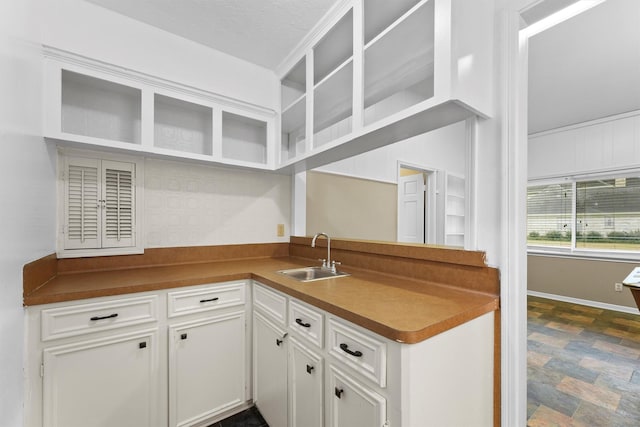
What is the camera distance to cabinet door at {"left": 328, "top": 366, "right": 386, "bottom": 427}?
927 millimetres

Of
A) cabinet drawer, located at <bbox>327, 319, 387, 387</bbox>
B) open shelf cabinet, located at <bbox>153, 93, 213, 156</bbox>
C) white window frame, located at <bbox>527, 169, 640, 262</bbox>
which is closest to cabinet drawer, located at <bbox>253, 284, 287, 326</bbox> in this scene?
cabinet drawer, located at <bbox>327, 319, 387, 387</bbox>

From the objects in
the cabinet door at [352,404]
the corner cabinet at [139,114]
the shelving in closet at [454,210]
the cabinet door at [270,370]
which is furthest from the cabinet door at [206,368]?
the shelving in closet at [454,210]

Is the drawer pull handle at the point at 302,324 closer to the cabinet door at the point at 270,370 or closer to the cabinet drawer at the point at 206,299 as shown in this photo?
the cabinet door at the point at 270,370

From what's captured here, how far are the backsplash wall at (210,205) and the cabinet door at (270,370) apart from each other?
2.83 ft

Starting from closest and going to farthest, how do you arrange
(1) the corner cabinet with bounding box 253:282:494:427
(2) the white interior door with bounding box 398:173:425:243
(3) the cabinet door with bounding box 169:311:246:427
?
1. (1) the corner cabinet with bounding box 253:282:494:427
2. (3) the cabinet door with bounding box 169:311:246:427
3. (2) the white interior door with bounding box 398:173:425:243

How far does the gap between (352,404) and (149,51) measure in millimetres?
2277

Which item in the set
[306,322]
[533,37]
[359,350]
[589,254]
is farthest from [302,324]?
[589,254]

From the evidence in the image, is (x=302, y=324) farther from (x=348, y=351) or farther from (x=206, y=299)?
(x=206, y=299)

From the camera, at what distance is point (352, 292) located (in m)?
1.32

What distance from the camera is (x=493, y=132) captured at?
4.04ft

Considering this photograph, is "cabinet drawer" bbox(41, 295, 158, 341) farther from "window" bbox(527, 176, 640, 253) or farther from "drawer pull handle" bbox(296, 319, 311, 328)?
"window" bbox(527, 176, 640, 253)

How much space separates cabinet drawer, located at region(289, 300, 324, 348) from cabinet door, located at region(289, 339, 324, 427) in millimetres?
64

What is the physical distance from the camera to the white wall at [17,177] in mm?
967

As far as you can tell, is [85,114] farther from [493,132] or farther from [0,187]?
[493,132]
